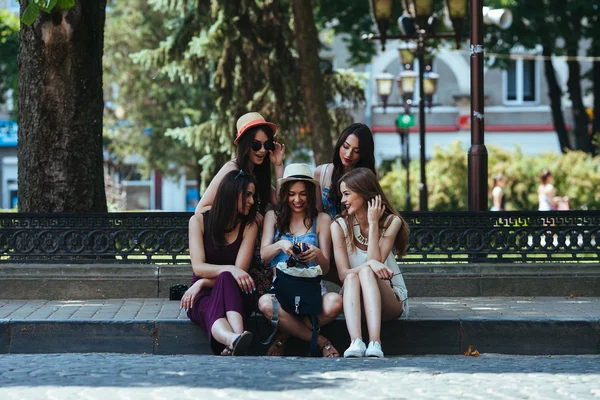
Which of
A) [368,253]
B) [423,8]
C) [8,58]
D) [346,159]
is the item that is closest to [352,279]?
[368,253]

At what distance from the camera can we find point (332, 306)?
8.32 m

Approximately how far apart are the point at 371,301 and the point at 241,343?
0.97 meters

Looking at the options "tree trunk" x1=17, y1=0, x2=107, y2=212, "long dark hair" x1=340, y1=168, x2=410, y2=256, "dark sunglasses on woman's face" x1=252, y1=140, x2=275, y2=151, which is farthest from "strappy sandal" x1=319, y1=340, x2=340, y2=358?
"tree trunk" x1=17, y1=0, x2=107, y2=212

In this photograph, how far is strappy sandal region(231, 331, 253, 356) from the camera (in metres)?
7.87

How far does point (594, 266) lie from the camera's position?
10.6 metres

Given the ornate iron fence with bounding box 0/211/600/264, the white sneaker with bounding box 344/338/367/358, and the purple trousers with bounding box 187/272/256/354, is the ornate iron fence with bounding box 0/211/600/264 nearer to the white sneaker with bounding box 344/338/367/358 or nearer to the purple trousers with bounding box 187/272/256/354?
the purple trousers with bounding box 187/272/256/354

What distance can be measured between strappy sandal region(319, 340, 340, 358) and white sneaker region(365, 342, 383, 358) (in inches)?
11.5

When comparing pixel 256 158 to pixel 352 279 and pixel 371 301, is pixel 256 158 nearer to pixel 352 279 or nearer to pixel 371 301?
pixel 352 279

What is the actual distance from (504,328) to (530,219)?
2.12 m

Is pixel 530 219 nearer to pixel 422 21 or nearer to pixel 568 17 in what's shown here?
pixel 422 21

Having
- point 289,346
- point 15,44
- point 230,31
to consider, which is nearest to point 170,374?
point 289,346

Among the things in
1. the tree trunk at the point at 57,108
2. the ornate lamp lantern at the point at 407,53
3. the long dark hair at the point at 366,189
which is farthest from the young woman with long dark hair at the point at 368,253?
the ornate lamp lantern at the point at 407,53

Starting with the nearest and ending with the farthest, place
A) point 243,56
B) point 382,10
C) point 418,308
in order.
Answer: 1. point 418,308
2. point 382,10
3. point 243,56

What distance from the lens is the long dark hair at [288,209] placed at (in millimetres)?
8742
